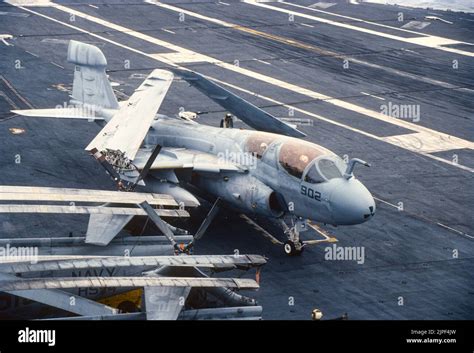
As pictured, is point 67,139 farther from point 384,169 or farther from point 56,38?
point 56,38

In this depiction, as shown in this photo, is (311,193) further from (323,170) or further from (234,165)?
(234,165)

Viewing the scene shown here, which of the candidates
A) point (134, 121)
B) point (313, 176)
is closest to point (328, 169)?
point (313, 176)

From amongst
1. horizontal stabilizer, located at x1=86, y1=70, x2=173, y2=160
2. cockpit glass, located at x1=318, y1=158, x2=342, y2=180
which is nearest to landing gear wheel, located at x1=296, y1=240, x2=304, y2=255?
cockpit glass, located at x1=318, y1=158, x2=342, y2=180

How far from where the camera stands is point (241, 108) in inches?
1578

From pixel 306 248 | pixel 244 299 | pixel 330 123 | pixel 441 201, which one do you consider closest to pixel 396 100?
pixel 330 123

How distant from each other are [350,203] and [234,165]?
5.68 meters

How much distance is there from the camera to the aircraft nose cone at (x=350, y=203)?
109 feet

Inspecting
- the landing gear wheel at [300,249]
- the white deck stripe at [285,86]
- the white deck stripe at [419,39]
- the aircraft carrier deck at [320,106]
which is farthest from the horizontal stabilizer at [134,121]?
the white deck stripe at [419,39]

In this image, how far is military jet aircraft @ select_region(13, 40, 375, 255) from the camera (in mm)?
33500

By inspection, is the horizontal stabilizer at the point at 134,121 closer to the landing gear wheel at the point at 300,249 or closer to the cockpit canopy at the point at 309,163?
the cockpit canopy at the point at 309,163

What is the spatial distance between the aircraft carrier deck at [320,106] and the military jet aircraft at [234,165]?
2.04 m

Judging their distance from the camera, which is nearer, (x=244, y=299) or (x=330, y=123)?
(x=244, y=299)

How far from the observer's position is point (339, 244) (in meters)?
36.8
